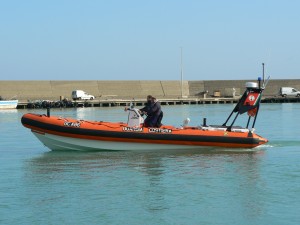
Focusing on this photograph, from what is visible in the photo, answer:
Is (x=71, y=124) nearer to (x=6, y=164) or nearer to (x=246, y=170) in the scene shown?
(x=6, y=164)

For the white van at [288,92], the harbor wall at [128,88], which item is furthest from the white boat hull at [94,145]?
the white van at [288,92]

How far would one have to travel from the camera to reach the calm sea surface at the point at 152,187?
35.1 ft

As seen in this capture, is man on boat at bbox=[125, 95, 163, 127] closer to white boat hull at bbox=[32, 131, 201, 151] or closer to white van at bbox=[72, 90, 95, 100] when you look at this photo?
white boat hull at bbox=[32, 131, 201, 151]

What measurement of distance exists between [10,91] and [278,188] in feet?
191

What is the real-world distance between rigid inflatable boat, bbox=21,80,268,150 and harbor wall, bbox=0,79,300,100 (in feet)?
165

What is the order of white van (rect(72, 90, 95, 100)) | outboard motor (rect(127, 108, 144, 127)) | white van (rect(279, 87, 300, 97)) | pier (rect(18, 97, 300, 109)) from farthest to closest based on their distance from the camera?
1. white van (rect(279, 87, 300, 97))
2. white van (rect(72, 90, 95, 100))
3. pier (rect(18, 97, 300, 109))
4. outboard motor (rect(127, 108, 144, 127))

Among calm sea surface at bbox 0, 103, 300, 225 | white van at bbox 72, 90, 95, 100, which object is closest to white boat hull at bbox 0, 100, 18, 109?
white van at bbox 72, 90, 95, 100

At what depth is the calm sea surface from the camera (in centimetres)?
1071

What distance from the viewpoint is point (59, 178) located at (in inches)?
558

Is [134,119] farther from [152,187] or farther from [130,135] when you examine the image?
[152,187]

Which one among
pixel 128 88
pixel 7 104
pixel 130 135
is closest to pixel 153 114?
pixel 130 135

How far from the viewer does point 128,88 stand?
73.4m

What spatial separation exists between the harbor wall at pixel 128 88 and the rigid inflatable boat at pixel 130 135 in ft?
165

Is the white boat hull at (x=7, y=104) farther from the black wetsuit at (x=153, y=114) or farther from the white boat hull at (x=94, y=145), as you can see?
the black wetsuit at (x=153, y=114)
